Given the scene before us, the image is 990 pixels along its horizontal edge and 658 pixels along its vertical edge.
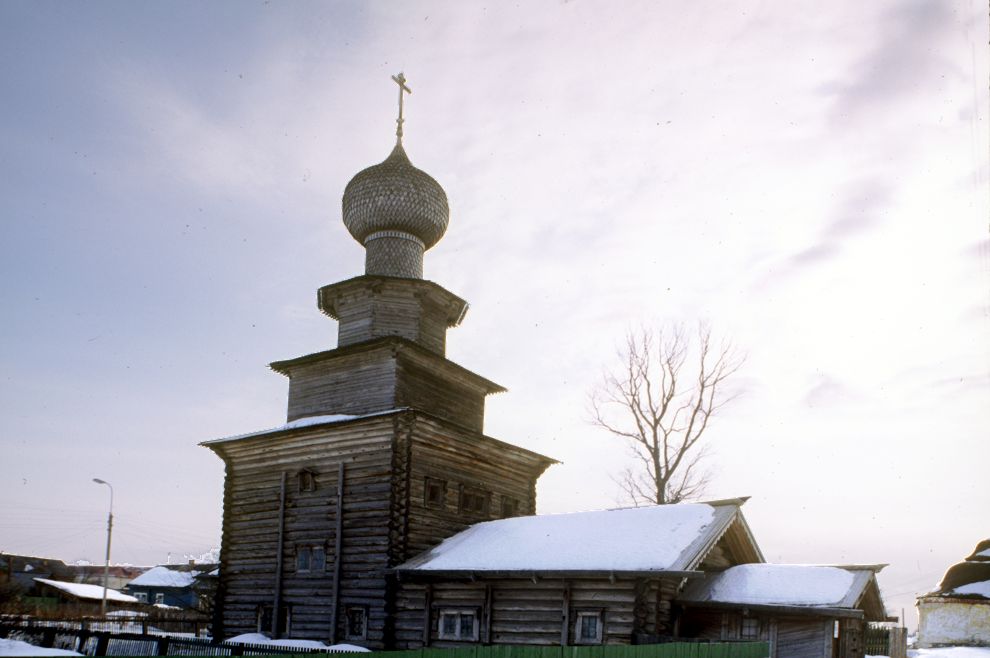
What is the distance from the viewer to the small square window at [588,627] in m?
19.5

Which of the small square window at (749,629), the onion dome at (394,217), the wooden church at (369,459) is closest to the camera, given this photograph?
the small square window at (749,629)

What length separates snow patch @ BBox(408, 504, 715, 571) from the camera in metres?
19.6

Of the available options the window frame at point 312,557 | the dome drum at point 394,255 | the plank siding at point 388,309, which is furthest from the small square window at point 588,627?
the dome drum at point 394,255

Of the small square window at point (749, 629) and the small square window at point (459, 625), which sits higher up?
the small square window at point (749, 629)

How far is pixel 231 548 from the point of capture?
1076 inches

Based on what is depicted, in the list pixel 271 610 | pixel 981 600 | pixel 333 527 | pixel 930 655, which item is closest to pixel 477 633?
pixel 333 527

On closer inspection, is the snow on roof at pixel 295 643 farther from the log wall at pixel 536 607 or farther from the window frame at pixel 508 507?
the window frame at pixel 508 507

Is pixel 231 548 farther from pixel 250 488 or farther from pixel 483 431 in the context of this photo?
pixel 483 431

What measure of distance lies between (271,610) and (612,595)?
39.1ft

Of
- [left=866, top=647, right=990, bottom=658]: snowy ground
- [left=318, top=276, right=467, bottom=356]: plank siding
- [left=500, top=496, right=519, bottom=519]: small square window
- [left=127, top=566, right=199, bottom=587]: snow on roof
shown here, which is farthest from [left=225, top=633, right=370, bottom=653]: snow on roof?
[left=127, top=566, right=199, bottom=587]: snow on roof

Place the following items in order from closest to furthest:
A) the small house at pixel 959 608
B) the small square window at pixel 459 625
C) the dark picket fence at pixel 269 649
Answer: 1. the dark picket fence at pixel 269 649
2. the small square window at pixel 459 625
3. the small house at pixel 959 608

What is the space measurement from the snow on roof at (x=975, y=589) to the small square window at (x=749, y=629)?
105ft

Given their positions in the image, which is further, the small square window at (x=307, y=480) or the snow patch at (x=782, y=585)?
the small square window at (x=307, y=480)

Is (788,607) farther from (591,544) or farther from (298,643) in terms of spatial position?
(298,643)
